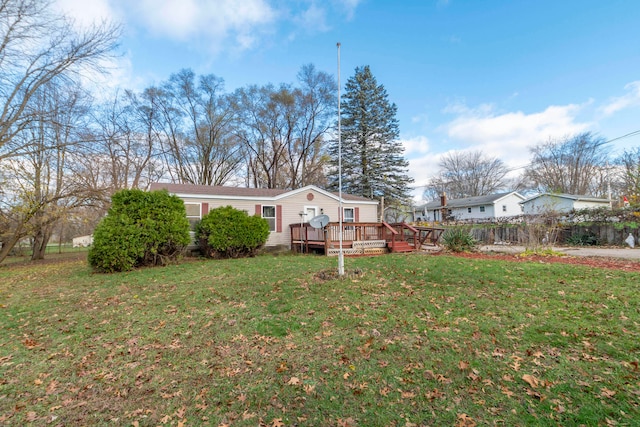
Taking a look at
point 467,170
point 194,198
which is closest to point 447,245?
point 194,198

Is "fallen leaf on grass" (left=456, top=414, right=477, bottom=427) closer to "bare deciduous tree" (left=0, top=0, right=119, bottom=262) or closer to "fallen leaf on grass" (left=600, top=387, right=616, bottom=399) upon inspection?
"fallen leaf on grass" (left=600, top=387, right=616, bottom=399)

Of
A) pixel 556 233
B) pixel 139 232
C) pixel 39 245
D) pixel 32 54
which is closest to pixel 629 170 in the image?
pixel 556 233

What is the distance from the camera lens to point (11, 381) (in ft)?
10.2

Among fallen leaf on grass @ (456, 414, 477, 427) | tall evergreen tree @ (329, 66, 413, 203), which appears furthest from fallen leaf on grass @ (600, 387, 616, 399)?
tall evergreen tree @ (329, 66, 413, 203)

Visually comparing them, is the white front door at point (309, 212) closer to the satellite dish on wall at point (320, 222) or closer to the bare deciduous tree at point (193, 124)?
the satellite dish on wall at point (320, 222)

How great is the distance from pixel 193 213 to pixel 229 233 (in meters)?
2.84

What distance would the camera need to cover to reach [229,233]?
11.4m

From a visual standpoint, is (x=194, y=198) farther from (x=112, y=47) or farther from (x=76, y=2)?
(x=76, y=2)

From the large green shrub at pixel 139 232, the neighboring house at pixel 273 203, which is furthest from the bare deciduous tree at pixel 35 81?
the neighboring house at pixel 273 203

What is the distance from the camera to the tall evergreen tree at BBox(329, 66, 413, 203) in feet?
83.1

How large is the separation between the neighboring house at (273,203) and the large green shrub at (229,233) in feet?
5.81

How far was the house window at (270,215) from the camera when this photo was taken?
14.5 metres

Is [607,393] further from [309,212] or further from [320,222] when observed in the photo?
[309,212]

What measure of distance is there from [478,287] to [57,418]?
6509 mm
